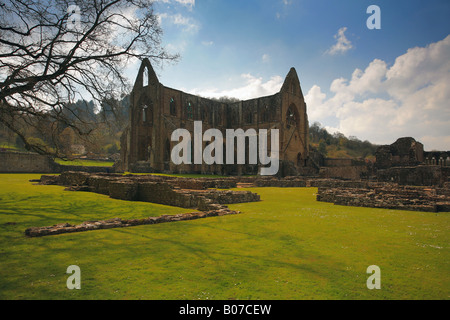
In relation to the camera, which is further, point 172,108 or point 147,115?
point 147,115

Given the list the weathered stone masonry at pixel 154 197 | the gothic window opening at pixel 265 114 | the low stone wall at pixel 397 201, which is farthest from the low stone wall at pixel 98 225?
the gothic window opening at pixel 265 114

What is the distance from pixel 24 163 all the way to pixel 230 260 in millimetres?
40941

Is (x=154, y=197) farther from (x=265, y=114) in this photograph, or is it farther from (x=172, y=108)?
(x=265, y=114)

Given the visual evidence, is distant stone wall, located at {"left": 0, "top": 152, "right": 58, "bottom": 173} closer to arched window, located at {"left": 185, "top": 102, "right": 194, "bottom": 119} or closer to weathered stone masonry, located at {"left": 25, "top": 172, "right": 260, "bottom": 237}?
arched window, located at {"left": 185, "top": 102, "right": 194, "bottom": 119}

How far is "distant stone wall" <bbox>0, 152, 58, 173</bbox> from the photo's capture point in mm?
35500

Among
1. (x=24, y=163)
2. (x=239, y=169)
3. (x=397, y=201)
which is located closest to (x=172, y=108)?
(x=239, y=169)

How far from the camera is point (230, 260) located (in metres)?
4.84

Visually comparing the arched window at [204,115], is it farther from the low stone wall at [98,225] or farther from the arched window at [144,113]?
the low stone wall at [98,225]

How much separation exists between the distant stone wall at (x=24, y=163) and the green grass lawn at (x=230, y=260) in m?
34.2

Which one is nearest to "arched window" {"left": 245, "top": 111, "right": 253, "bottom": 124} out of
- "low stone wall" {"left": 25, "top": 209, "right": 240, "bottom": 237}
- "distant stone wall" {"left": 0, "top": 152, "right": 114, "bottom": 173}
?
"distant stone wall" {"left": 0, "top": 152, "right": 114, "bottom": 173}

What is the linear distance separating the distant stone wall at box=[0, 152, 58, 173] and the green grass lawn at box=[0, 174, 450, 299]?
3421 centimetres

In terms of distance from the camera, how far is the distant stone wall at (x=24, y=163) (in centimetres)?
3550

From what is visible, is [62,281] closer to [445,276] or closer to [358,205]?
[445,276]
